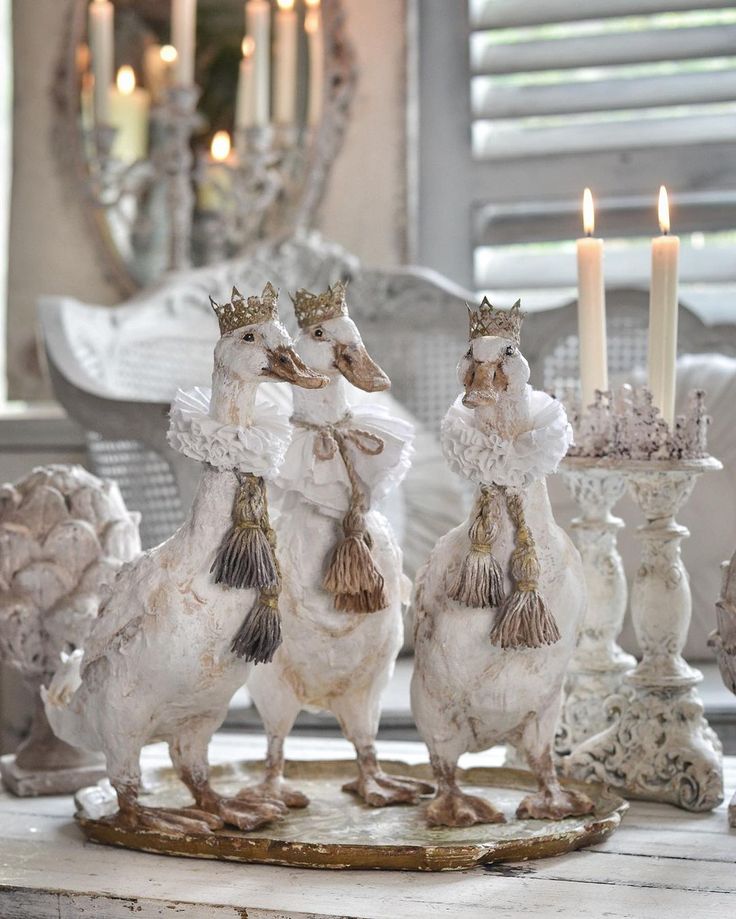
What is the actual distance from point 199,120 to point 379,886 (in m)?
1.78

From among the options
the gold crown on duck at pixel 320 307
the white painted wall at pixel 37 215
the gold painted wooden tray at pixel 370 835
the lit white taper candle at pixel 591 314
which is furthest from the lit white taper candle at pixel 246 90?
the gold painted wooden tray at pixel 370 835

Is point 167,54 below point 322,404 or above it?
above

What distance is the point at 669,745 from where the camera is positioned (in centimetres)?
126

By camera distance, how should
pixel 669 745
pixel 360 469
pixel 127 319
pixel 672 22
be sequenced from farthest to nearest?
pixel 672 22, pixel 127 319, pixel 669 745, pixel 360 469

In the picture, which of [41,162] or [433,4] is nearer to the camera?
[433,4]

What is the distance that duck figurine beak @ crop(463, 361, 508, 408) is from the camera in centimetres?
106

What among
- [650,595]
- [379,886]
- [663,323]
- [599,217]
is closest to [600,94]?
[599,217]

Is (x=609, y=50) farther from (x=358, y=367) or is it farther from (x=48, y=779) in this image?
(x=48, y=779)

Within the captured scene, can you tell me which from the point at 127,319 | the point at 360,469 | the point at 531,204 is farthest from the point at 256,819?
the point at 531,204

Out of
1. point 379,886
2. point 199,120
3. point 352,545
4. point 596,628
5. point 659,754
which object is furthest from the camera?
point 199,120

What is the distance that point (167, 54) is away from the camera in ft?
8.89

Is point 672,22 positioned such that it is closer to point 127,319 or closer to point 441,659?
point 127,319

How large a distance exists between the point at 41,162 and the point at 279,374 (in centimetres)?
188

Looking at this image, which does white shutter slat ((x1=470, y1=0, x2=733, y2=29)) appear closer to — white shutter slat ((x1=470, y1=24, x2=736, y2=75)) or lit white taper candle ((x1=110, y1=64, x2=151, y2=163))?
white shutter slat ((x1=470, y1=24, x2=736, y2=75))
